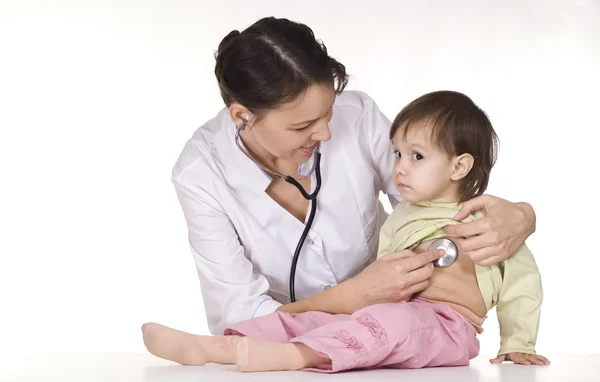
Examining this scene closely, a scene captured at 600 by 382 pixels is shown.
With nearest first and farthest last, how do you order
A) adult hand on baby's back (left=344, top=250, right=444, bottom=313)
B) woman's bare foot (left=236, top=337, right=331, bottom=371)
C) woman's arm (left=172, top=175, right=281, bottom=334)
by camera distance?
woman's bare foot (left=236, top=337, right=331, bottom=371)
adult hand on baby's back (left=344, top=250, right=444, bottom=313)
woman's arm (left=172, top=175, right=281, bottom=334)

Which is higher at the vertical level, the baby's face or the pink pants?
the baby's face

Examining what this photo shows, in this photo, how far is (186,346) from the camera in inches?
74.8

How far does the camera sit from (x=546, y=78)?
4051mm

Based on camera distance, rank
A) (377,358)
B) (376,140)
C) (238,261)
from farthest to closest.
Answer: (376,140) → (238,261) → (377,358)

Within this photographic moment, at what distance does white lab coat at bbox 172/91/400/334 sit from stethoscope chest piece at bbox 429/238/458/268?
1.12 feet

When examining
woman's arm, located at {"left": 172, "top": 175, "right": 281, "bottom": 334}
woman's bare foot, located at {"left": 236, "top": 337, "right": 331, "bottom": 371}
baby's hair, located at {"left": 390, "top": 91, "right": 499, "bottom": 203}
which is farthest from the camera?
woman's arm, located at {"left": 172, "top": 175, "right": 281, "bottom": 334}

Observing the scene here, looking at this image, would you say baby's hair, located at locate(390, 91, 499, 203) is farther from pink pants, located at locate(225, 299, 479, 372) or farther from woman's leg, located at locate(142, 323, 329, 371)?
woman's leg, located at locate(142, 323, 329, 371)

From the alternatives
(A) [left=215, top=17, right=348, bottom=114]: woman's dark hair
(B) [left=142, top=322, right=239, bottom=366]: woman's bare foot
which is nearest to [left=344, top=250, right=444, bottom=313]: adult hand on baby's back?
(B) [left=142, top=322, right=239, bottom=366]: woman's bare foot

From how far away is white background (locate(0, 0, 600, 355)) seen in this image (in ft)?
13.0

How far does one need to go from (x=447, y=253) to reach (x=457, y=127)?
0.32m

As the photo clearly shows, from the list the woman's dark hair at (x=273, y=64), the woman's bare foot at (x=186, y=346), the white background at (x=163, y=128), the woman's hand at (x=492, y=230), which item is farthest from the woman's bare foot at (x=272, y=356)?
the white background at (x=163, y=128)

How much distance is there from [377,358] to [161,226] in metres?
2.36

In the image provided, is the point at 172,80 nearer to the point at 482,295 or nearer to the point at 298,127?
the point at 298,127

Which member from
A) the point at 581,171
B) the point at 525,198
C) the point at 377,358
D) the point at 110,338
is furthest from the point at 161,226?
the point at 377,358
